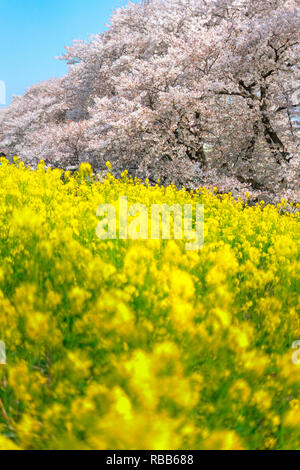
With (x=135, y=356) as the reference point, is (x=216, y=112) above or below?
above

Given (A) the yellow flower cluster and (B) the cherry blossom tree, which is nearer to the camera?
(A) the yellow flower cluster

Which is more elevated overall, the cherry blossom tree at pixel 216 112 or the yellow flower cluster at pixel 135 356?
the cherry blossom tree at pixel 216 112

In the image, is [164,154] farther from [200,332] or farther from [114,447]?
[114,447]

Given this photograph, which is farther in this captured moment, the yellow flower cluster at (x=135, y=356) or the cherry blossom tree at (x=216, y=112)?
the cherry blossom tree at (x=216, y=112)

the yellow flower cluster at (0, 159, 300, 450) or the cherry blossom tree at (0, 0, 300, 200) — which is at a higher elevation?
the cherry blossom tree at (0, 0, 300, 200)

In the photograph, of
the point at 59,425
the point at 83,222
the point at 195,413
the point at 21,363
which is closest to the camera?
the point at 59,425

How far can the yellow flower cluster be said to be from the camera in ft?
4.51

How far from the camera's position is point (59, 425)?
5.15 feet

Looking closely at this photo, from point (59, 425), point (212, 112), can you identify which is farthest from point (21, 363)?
point (212, 112)

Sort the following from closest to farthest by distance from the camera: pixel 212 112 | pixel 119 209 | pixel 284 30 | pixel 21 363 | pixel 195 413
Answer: pixel 195 413
pixel 21 363
pixel 119 209
pixel 284 30
pixel 212 112

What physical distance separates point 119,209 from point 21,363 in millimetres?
2598

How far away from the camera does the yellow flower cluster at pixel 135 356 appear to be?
138 cm

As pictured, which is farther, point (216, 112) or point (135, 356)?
point (216, 112)

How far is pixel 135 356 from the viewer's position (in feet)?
5.39
